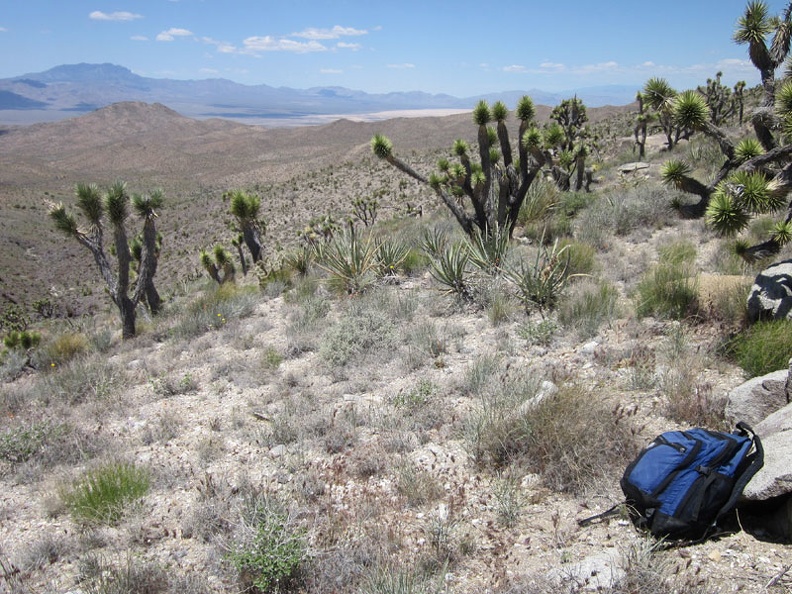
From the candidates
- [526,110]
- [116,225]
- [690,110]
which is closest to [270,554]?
[690,110]

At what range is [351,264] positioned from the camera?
9.65 metres

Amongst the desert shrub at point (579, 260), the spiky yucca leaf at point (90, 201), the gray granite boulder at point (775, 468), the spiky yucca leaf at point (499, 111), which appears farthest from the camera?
the spiky yucca leaf at point (90, 201)

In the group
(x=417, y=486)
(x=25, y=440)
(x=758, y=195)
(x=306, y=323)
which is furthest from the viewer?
(x=306, y=323)

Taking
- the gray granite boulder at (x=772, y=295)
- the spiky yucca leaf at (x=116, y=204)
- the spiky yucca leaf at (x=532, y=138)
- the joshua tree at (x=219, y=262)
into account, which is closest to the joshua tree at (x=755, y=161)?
the gray granite boulder at (x=772, y=295)

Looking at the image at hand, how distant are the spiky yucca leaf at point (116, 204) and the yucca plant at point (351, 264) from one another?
441cm

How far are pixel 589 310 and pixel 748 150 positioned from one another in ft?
8.86

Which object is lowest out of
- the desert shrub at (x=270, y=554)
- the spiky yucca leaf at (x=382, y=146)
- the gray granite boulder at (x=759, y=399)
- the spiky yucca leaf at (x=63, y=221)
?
the desert shrub at (x=270, y=554)

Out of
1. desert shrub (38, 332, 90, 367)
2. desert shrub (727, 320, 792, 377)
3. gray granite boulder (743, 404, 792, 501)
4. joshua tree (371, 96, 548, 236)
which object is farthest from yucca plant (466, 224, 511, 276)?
desert shrub (38, 332, 90, 367)

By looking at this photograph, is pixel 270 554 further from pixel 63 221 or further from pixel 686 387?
pixel 63 221

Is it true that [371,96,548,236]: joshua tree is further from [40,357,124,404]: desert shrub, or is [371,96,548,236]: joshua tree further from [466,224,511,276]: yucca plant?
[40,357,124,404]: desert shrub

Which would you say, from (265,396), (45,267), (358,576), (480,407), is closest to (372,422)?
(480,407)

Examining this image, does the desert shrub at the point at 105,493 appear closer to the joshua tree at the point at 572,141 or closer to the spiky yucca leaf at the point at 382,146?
the spiky yucca leaf at the point at 382,146

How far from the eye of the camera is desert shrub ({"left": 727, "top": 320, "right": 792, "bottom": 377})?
4.55 m

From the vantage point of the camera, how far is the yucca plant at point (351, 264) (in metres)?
9.43
